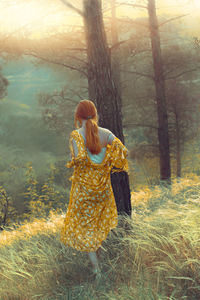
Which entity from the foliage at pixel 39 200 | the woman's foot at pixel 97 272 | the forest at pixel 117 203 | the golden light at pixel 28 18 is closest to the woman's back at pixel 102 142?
the forest at pixel 117 203

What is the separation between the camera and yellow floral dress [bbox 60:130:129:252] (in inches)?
126

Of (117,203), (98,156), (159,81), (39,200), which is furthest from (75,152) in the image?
(159,81)

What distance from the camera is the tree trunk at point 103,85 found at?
427 cm

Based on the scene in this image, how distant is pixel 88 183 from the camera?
10.6ft

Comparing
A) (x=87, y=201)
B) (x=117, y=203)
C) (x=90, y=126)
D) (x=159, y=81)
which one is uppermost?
(x=159, y=81)

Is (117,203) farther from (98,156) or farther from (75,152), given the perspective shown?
(75,152)

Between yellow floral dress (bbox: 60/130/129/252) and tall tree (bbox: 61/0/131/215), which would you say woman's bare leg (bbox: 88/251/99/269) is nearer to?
yellow floral dress (bbox: 60/130/129/252)

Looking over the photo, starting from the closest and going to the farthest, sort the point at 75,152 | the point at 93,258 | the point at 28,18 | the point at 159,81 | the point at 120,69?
the point at 93,258
the point at 75,152
the point at 28,18
the point at 159,81
the point at 120,69

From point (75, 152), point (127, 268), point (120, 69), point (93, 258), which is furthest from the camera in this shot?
point (120, 69)

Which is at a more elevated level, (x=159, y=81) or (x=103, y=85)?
(x=159, y=81)

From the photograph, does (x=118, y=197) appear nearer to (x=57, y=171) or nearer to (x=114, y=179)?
(x=114, y=179)

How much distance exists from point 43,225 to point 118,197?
1210 millimetres

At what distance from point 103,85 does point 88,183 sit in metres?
1.68

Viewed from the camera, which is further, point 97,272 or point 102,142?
point 102,142
